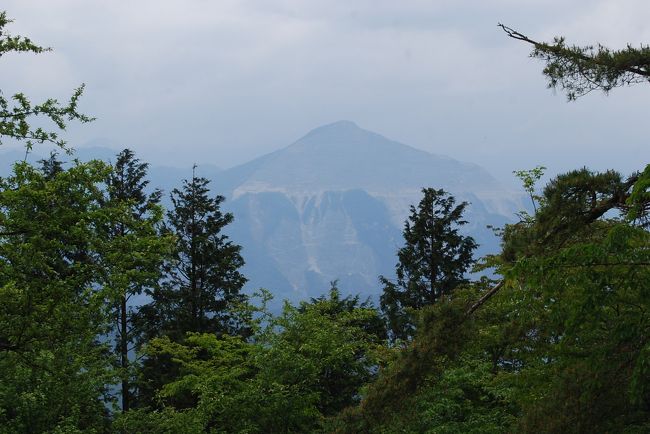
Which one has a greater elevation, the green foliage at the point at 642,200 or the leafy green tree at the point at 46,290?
the leafy green tree at the point at 46,290

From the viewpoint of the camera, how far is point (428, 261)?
29.1m

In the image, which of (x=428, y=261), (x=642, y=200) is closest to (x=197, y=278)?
(x=428, y=261)

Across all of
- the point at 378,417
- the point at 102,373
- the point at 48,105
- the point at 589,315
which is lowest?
the point at 378,417

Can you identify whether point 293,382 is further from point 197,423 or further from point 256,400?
point 197,423

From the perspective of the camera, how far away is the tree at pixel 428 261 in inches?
1129

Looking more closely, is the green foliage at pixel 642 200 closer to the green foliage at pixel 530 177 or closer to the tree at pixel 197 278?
the green foliage at pixel 530 177

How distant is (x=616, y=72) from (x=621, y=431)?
4052 mm

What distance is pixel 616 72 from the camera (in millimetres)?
6902

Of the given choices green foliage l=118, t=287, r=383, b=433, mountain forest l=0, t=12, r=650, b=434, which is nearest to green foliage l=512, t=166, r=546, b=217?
mountain forest l=0, t=12, r=650, b=434

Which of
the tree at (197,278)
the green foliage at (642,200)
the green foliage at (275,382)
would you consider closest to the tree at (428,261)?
the tree at (197,278)

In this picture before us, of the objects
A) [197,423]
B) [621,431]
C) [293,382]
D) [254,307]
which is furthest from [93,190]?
[621,431]

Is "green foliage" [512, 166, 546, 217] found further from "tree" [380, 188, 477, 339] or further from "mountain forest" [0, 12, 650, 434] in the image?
"tree" [380, 188, 477, 339]

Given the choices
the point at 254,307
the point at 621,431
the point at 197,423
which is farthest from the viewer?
the point at 254,307

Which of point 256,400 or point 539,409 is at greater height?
point 256,400
